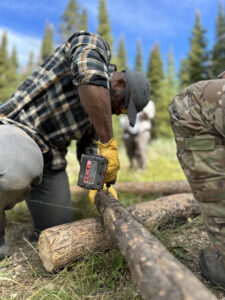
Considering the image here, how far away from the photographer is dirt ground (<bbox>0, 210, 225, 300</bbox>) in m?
1.73

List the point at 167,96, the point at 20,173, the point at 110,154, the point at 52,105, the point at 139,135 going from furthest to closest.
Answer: the point at 167,96, the point at 139,135, the point at 52,105, the point at 110,154, the point at 20,173

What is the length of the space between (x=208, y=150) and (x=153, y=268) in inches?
29.3

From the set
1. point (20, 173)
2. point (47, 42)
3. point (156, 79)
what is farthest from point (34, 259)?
point (47, 42)

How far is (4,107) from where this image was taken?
7.76 feet

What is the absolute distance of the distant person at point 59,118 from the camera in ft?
6.43

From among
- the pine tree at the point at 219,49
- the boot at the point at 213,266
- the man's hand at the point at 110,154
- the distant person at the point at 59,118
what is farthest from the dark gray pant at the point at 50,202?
the pine tree at the point at 219,49

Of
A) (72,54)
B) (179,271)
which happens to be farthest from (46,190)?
(179,271)

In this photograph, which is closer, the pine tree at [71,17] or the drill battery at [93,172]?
the drill battery at [93,172]

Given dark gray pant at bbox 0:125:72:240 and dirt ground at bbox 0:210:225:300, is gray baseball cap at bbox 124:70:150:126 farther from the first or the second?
dirt ground at bbox 0:210:225:300

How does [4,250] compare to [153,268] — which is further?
[4,250]

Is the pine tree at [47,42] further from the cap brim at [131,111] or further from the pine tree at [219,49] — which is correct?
the cap brim at [131,111]

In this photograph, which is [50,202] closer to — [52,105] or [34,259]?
[34,259]

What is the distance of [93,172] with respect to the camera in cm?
196

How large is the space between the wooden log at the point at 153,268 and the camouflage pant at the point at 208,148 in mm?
393
